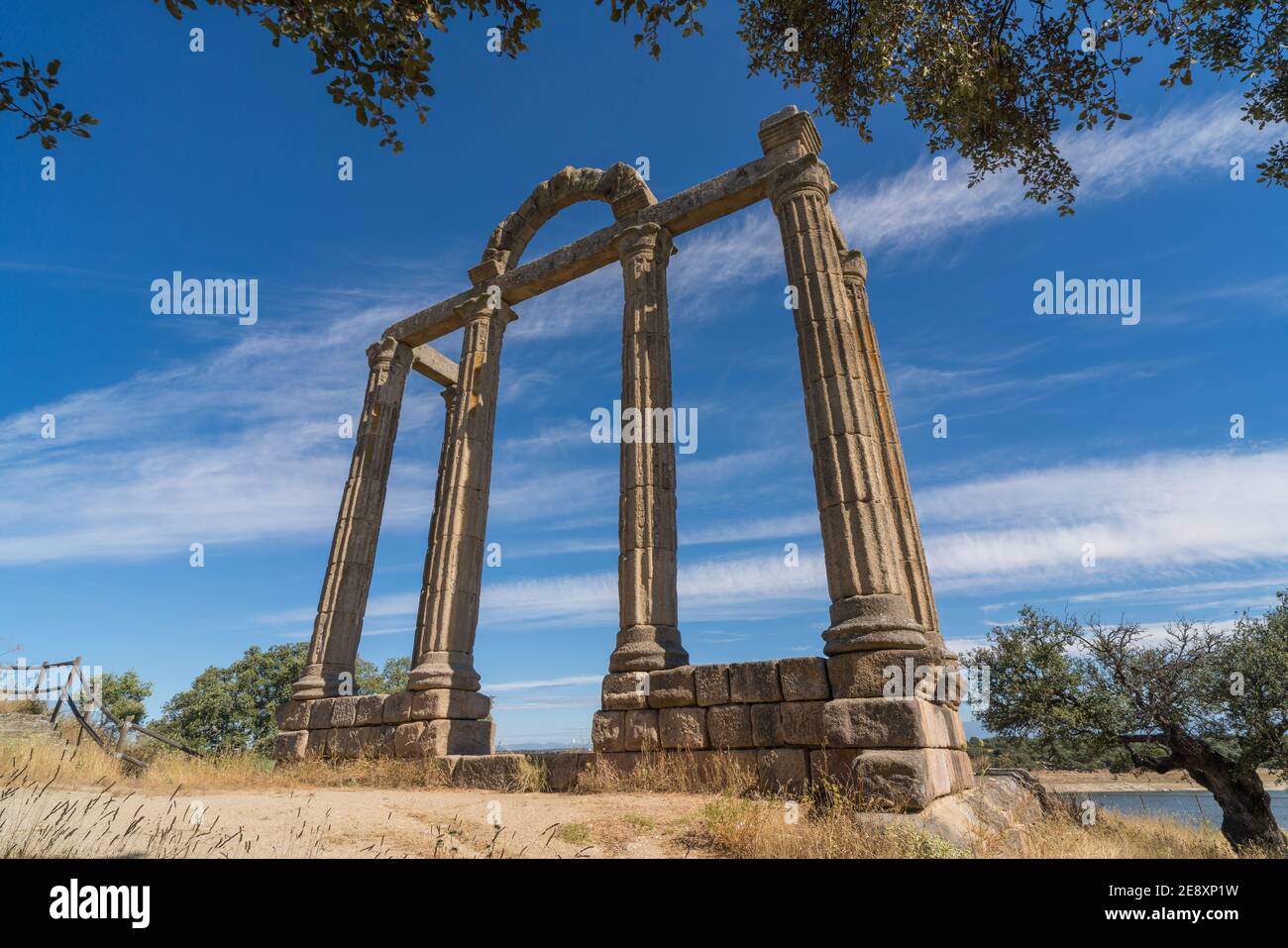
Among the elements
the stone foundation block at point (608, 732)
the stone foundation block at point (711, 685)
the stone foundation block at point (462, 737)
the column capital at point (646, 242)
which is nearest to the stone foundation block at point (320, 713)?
the stone foundation block at point (462, 737)

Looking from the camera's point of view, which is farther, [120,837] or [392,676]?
[392,676]

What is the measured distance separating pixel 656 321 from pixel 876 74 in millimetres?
5163

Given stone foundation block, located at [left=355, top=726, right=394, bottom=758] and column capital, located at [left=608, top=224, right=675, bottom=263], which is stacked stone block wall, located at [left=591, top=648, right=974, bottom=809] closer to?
stone foundation block, located at [left=355, top=726, right=394, bottom=758]

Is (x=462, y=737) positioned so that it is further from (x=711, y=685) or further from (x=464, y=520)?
(x=711, y=685)

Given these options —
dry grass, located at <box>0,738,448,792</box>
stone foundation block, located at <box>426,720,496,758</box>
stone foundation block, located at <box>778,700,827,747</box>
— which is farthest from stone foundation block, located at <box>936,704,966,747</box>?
stone foundation block, located at <box>426,720,496,758</box>

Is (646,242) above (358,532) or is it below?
above

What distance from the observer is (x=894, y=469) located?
39.7 feet

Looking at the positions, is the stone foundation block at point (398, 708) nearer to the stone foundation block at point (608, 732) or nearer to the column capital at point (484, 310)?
the stone foundation block at point (608, 732)

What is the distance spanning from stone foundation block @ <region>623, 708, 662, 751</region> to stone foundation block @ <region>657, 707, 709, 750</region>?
0.32 feet

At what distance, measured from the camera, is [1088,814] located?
977cm

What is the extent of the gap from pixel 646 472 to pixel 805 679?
423 centimetres

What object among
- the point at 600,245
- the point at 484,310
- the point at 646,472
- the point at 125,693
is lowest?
the point at 125,693

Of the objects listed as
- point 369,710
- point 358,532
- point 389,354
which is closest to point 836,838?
point 369,710
